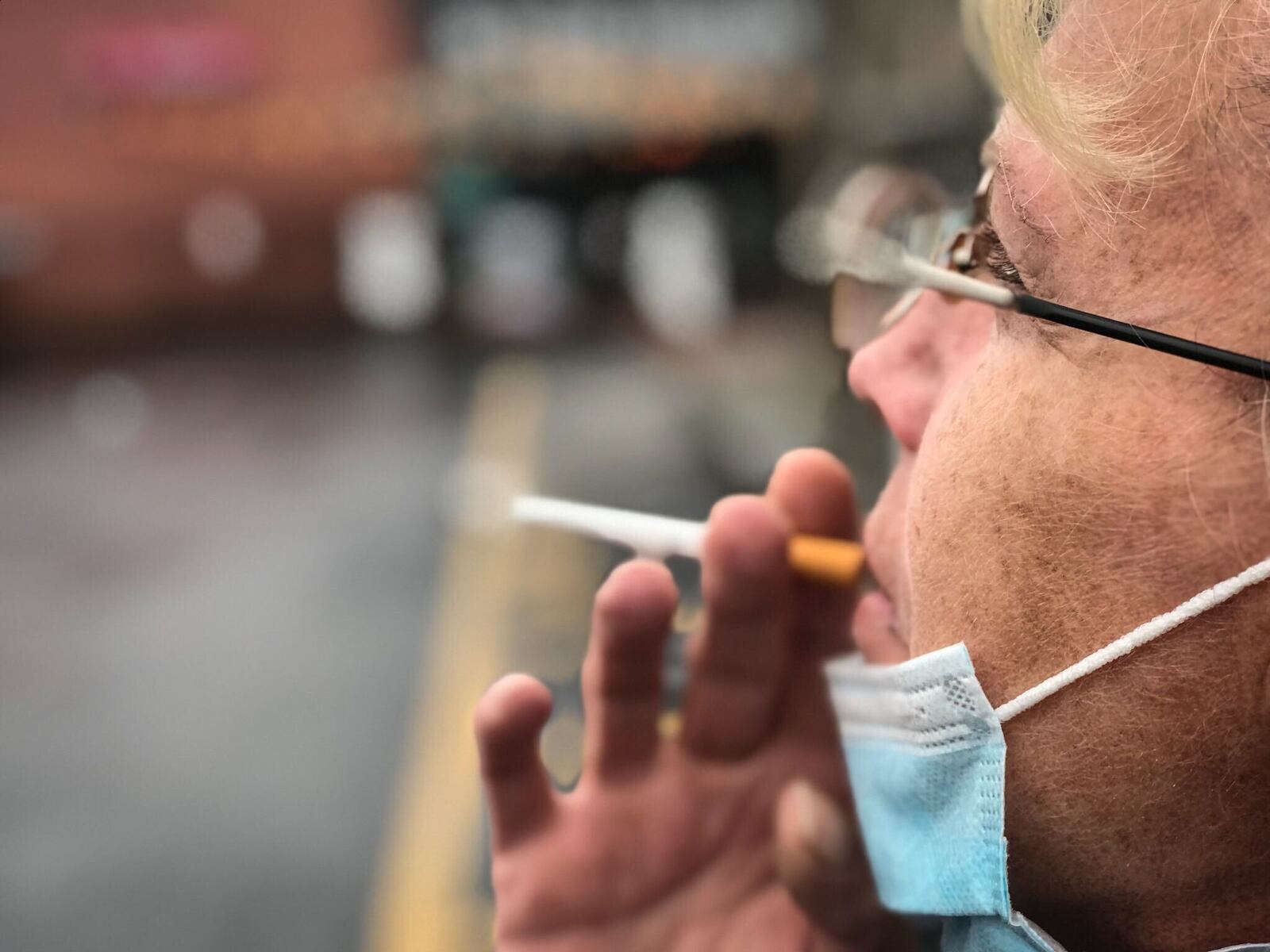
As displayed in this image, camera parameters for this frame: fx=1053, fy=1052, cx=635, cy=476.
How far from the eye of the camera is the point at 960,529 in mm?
611

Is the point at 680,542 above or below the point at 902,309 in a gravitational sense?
below

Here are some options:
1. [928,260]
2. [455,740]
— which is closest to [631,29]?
[455,740]

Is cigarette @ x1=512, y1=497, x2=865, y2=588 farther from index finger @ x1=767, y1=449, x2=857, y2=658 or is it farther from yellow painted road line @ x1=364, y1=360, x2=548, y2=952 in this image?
yellow painted road line @ x1=364, y1=360, x2=548, y2=952

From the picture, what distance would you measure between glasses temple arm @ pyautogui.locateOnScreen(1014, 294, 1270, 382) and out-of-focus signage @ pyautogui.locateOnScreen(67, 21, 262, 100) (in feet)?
21.9

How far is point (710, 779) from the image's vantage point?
0.91 metres

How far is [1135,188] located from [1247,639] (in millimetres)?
234

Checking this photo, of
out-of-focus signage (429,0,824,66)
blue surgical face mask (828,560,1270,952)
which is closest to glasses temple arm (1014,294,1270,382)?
blue surgical face mask (828,560,1270,952)

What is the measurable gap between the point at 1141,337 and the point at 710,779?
1.76ft

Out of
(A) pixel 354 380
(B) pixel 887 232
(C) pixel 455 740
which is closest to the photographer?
(B) pixel 887 232

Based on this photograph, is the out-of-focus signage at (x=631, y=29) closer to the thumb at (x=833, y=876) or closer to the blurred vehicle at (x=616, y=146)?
the blurred vehicle at (x=616, y=146)

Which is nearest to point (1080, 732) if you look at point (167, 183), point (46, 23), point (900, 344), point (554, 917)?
point (900, 344)

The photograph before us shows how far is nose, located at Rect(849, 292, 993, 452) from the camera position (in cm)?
68

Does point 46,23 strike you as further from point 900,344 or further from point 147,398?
point 900,344

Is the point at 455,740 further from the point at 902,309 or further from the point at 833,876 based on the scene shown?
the point at 902,309
